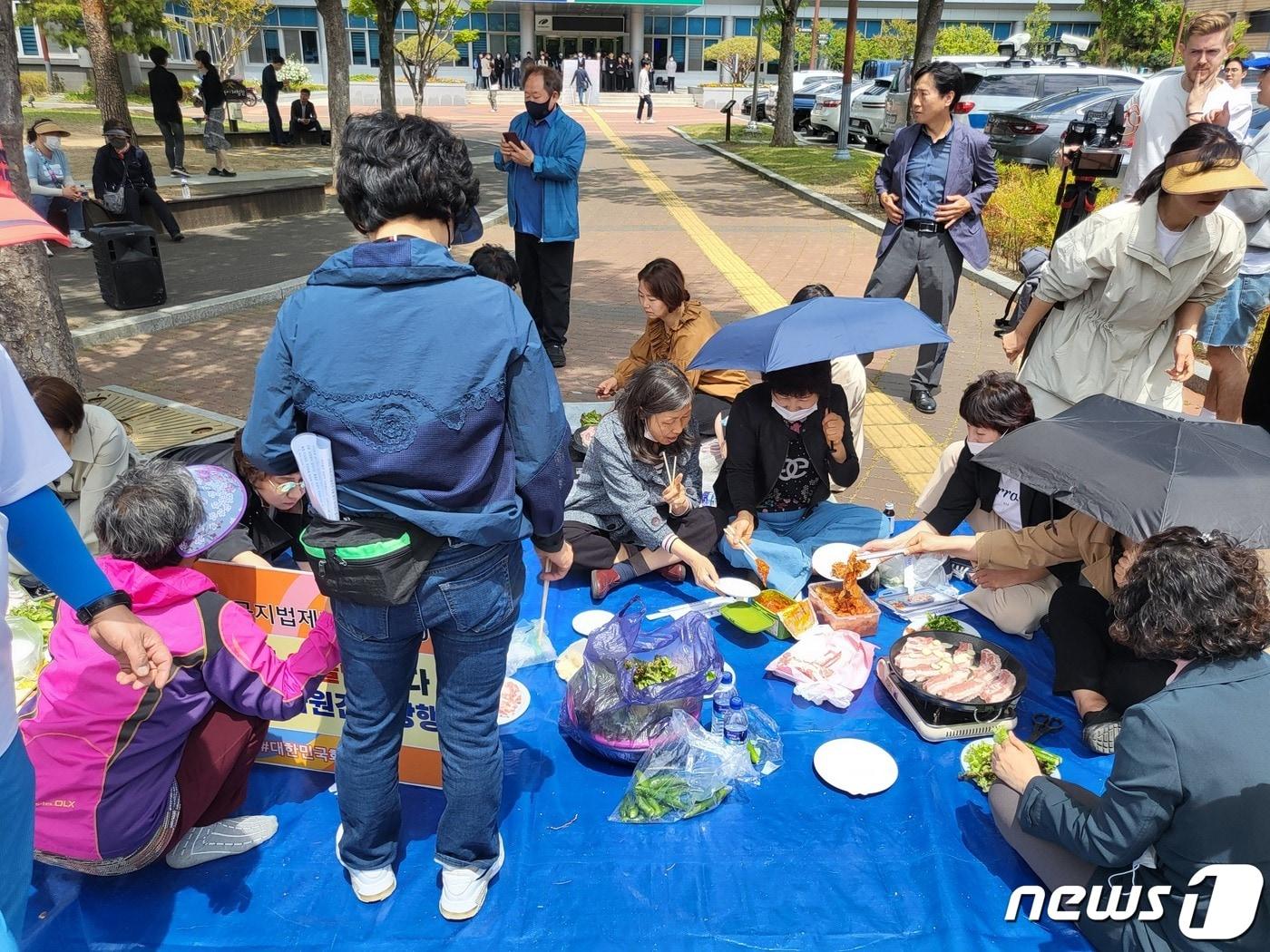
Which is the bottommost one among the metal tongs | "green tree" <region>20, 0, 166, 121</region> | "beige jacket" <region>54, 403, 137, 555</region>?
the metal tongs

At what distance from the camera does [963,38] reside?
111 feet

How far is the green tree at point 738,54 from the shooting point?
38.9m

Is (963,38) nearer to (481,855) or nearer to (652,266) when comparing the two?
(652,266)

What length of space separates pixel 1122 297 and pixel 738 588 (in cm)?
202

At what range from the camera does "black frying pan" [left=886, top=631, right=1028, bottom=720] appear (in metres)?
2.78

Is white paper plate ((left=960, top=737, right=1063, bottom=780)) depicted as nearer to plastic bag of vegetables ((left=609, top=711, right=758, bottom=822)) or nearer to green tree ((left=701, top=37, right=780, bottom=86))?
plastic bag of vegetables ((left=609, top=711, right=758, bottom=822))

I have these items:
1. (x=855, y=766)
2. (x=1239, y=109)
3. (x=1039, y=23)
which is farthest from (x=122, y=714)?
(x=1039, y=23)

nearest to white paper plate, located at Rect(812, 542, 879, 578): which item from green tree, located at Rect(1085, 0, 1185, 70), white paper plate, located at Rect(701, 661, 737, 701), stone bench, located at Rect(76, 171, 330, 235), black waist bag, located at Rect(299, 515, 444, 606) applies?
white paper plate, located at Rect(701, 661, 737, 701)

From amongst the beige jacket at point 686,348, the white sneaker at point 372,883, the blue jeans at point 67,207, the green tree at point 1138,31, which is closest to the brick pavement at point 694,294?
the beige jacket at point 686,348

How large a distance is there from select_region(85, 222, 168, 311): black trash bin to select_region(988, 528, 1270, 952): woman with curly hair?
7.81 m

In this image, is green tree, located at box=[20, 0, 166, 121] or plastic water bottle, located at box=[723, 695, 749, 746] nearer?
plastic water bottle, located at box=[723, 695, 749, 746]

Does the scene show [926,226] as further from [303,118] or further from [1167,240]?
[303,118]

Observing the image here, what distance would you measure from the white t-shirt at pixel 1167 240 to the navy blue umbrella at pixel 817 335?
34.8 inches

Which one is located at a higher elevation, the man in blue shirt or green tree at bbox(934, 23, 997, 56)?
green tree at bbox(934, 23, 997, 56)
